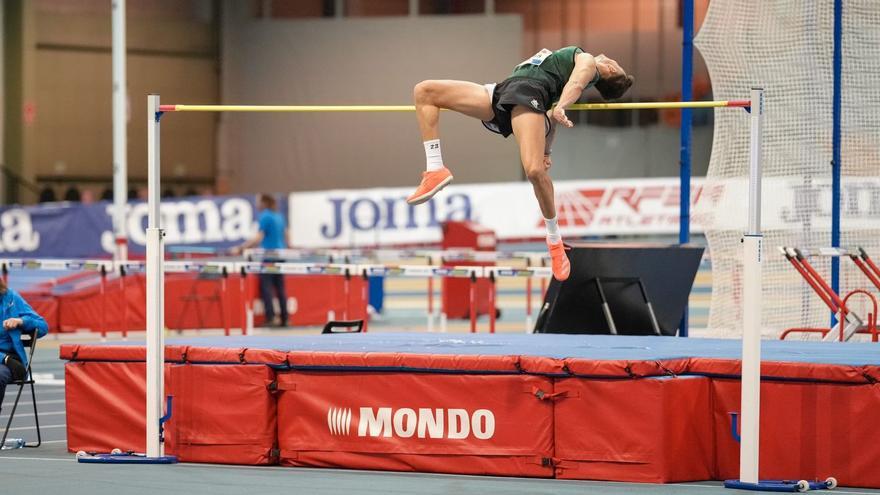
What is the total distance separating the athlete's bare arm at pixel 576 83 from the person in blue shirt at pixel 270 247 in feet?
35.9

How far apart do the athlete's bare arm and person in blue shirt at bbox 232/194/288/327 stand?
35.9 ft

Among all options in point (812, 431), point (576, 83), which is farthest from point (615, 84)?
point (812, 431)

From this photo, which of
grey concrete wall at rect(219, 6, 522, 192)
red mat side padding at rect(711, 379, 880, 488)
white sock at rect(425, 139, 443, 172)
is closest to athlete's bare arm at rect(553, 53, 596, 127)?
white sock at rect(425, 139, 443, 172)

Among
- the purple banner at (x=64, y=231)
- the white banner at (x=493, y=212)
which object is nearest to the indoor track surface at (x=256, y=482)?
the purple banner at (x=64, y=231)

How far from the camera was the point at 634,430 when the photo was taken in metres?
7.20

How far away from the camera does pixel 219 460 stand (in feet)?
26.1

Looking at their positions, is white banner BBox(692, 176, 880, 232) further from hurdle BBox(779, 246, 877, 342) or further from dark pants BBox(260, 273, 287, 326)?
dark pants BBox(260, 273, 287, 326)

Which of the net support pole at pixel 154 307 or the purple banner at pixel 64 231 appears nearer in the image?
the net support pole at pixel 154 307

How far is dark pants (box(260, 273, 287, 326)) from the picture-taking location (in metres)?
18.2

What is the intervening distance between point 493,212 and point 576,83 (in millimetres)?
15238

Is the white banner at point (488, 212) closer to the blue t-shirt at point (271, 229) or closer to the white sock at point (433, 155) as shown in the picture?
the blue t-shirt at point (271, 229)

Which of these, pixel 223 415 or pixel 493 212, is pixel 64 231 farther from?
pixel 223 415

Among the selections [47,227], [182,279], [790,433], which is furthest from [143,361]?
[47,227]

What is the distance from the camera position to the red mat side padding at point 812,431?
7.07 meters
